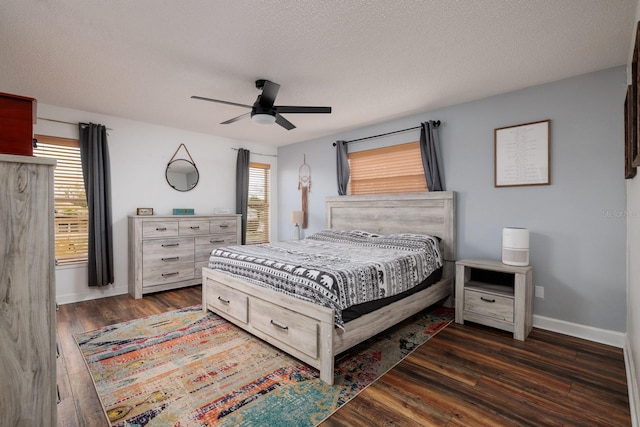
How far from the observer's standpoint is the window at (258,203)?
5898mm

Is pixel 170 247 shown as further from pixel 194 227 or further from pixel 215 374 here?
pixel 215 374

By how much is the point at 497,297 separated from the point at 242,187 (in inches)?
168

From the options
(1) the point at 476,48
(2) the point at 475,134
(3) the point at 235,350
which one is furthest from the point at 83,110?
(2) the point at 475,134

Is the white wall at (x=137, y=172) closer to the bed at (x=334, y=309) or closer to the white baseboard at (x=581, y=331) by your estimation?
the bed at (x=334, y=309)

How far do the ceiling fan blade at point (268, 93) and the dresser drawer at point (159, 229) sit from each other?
98.4 inches

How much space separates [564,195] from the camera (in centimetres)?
298

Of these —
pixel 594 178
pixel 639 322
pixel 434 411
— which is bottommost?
pixel 434 411

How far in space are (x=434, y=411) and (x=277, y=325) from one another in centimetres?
126

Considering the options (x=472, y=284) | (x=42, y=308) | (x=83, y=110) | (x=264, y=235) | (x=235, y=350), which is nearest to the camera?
(x=42, y=308)

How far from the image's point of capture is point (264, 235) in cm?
615

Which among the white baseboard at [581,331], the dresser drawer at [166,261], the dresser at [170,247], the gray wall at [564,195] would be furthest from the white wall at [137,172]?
the white baseboard at [581,331]

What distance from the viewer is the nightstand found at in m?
2.81

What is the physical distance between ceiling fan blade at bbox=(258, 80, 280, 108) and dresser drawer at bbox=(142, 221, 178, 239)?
250cm

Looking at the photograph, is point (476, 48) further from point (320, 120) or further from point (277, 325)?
point (277, 325)
